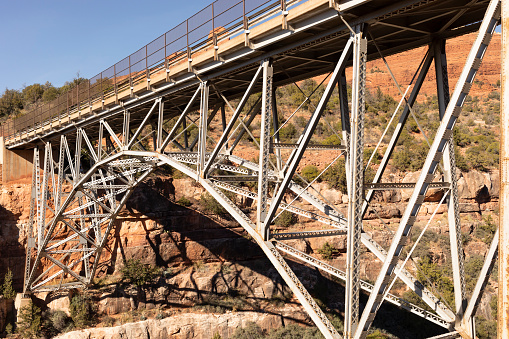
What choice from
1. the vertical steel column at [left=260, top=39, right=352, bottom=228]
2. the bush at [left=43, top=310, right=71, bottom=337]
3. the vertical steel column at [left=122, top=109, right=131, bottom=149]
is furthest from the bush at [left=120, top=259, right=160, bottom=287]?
the vertical steel column at [left=260, top=39, right=352, bottom=228]

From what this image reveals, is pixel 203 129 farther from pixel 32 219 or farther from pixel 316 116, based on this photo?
pixel 32 219

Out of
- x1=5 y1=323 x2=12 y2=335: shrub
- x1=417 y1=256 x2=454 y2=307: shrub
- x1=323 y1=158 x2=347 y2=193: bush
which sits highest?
x1=323 y1=158 x2=347 y2=193: bush

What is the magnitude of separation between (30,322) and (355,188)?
2132 centimetres

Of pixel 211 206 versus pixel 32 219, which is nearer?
pixel 32 219

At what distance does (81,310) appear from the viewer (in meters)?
24.4

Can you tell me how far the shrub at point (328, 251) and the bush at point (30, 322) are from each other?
628 inches

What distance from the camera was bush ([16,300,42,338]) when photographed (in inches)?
921

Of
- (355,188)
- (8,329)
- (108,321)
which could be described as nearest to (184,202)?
(108,321)

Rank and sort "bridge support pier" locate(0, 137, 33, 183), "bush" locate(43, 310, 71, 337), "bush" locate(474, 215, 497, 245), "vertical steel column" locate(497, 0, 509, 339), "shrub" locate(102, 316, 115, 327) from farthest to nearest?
"bush" locate(474, 215, 497, 245) → "bridge support pier" locate(0, 137, 33, 183) → "shrub" locate(102, 316, 115, 327) → "bush" locate(43, 310, 71, 337) → "vertical steel column" locate(497, 0, 509, 339)

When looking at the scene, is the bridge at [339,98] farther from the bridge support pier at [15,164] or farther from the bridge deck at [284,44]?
the bridge support pier at [15,164]

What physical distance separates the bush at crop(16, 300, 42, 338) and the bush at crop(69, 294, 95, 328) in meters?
1.61

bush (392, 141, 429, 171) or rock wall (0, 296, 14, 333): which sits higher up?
bush (392, 141, 429, 171)

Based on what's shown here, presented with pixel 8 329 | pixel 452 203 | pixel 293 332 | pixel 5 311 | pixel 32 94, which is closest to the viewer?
pixel 452 203

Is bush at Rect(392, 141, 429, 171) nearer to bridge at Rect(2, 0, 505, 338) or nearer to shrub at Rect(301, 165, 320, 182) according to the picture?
shrub at Rect(301, 165, 320, 182)
